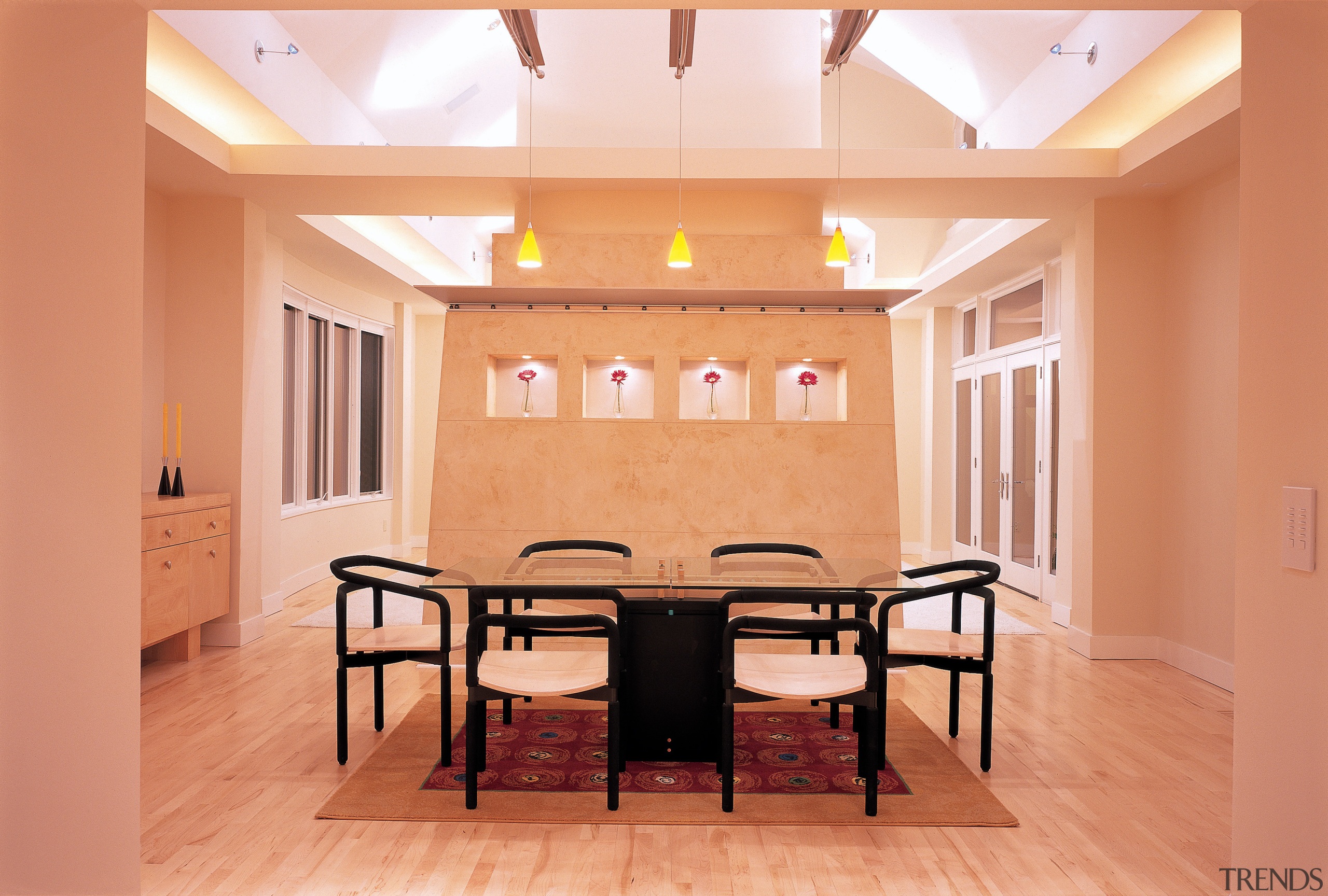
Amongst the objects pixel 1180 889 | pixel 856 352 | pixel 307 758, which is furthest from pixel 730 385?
pixel 1180 889

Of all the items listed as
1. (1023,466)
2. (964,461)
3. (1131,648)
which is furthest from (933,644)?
(964,461)

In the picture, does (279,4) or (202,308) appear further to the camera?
(202,308)

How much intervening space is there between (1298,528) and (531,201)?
177 inches

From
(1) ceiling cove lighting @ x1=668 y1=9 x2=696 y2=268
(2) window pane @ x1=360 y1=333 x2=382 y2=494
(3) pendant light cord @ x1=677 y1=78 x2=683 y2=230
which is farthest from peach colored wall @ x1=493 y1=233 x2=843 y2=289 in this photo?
(2) window pane @ x1=360 y1=333 x2=382 y2=494

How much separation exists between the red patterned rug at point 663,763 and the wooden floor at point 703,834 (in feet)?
1.13

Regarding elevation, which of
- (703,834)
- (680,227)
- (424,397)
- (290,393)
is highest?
(680,227)

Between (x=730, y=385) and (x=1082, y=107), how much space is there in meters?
2.65

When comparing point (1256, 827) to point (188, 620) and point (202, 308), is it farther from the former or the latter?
point (202, 308)

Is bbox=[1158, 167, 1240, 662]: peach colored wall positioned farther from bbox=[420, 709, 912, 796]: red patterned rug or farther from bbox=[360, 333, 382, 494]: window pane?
bbox=[360, 333, 382, 494]: window pane

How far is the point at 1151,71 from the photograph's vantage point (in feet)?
14.5

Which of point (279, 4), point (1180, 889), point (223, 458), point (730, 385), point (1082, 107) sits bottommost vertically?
point (1180, 889)

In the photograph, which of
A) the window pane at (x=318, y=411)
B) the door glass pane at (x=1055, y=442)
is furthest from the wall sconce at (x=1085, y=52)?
the window pane at (x=318, y=411)

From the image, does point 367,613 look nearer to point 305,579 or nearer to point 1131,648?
point 305,579

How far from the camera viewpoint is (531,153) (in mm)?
5230
